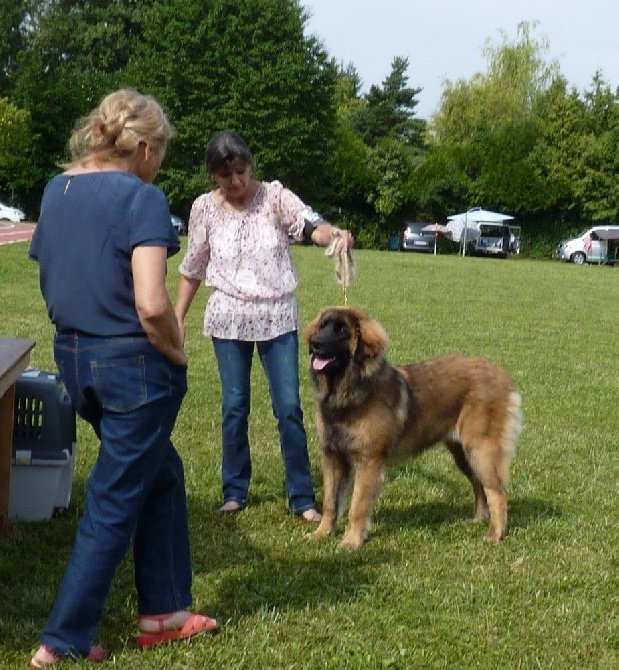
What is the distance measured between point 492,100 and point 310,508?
6050 centimetres

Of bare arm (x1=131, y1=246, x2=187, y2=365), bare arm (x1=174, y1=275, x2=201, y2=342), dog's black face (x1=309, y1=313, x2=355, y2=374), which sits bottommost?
dog's black face (x1=309, y1=313, x2=355, y2=374)

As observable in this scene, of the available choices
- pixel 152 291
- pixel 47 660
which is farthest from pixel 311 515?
pixel 152 291

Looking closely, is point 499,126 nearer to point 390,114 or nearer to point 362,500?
point 390,114

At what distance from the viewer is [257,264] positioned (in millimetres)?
5500

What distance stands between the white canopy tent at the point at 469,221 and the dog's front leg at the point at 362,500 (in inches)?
1615

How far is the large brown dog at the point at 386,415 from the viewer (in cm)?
534

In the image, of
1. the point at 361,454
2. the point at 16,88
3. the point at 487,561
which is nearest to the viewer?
the point at 487,561

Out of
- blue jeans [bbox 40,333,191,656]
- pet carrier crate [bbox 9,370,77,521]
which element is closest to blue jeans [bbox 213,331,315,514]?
pet carrier crate [bbox 9,370,77,521]

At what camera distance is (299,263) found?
29.0m

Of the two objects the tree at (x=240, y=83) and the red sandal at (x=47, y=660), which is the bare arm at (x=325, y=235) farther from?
the tree at (x=240, y=83)

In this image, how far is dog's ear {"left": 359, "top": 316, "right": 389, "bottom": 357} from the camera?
17.4 feet

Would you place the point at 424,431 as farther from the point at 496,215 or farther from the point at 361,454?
the point at 496,215

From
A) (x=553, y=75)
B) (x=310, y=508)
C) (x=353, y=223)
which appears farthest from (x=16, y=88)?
(x=310, y=508)

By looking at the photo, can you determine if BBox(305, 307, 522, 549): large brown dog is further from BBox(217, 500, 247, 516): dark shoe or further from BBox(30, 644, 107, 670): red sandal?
BBox(30, 644, 107, 670): red sandal
